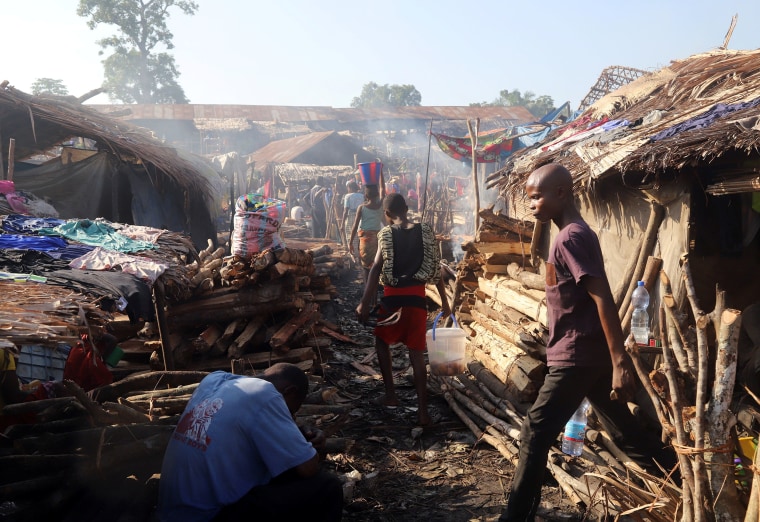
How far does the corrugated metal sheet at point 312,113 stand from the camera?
34562 mm

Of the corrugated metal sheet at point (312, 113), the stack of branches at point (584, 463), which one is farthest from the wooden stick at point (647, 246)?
the corrugated metal sheet at point (312, 113)

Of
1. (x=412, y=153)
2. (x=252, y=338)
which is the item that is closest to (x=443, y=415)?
(x=252, y=338)

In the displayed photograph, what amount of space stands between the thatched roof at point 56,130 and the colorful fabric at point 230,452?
30.9 ft

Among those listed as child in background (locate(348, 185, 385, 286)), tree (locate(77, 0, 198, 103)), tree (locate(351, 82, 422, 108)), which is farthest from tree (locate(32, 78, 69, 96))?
child in background (locate(348, 185, 385, 286))

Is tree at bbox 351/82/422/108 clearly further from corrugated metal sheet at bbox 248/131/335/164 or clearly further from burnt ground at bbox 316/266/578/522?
burnt ground at bbox 316/266/578/522

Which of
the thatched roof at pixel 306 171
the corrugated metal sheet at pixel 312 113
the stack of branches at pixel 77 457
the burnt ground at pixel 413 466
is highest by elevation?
the corrugated metal sheet at pixel 312 113

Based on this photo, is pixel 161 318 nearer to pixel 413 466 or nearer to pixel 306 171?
pixel 413 466

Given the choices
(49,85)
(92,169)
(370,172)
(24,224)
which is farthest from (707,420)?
(49,85)

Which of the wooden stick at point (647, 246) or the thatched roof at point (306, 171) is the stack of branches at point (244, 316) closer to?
the wooden stick at point (647, 246)

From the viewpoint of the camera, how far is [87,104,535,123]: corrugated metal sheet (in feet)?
113

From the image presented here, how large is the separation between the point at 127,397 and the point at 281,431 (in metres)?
1.87

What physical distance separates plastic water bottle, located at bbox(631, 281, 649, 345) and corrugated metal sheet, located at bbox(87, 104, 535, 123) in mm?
29527

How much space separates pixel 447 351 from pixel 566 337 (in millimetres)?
3281

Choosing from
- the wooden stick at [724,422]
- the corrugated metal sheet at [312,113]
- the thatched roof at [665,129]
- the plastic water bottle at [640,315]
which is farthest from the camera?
the corrugated metal sheet at [312,113]
